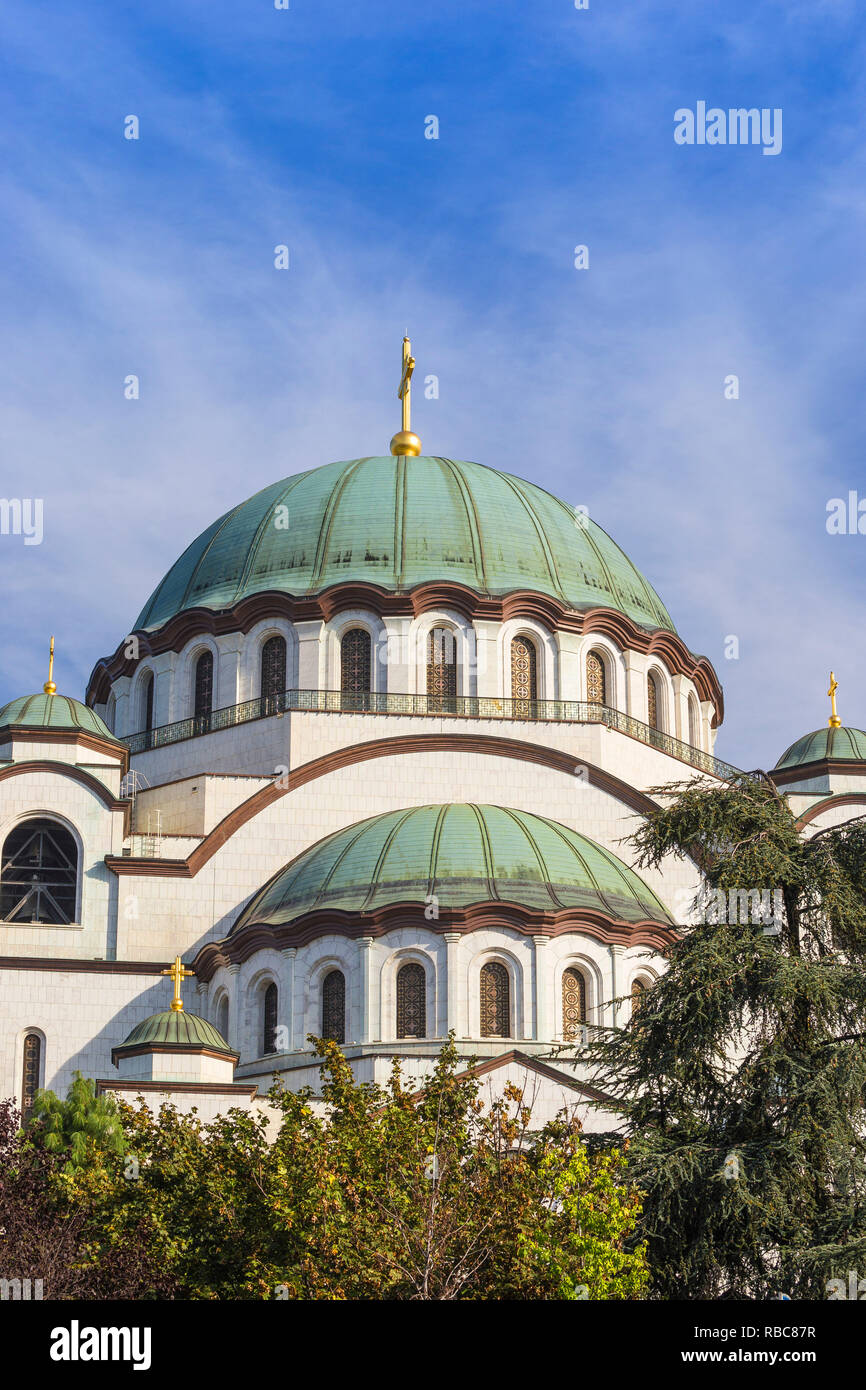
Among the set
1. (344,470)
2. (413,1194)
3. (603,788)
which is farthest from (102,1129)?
(344,470)

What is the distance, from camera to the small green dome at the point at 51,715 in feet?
113

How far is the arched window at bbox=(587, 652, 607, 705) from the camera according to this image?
3903 centimetres

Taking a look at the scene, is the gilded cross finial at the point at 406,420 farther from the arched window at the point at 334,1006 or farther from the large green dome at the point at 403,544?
the arched window at the point at 334,1006

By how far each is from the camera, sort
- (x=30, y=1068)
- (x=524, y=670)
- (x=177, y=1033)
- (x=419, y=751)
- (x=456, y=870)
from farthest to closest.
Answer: (x=524, y=670), (x=419, y=751), (x=30, y=1068), (x=456, y=870), (x=177, y=1033)

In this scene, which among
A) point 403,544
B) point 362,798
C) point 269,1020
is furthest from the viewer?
point 403,544

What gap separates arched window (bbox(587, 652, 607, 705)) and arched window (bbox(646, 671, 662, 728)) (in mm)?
1281

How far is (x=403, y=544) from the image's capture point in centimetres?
3903

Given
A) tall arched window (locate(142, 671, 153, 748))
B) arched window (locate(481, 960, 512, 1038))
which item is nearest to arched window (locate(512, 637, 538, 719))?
tall arched window (locate(142, 671, 153, 748))

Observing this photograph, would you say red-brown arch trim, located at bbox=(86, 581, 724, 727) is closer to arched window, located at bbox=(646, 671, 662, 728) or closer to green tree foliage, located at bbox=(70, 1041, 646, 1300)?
arched window, located at bbox=(646, 671, 662, 728)

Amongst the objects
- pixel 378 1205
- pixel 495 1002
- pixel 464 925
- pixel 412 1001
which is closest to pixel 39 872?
pixel 412 1001

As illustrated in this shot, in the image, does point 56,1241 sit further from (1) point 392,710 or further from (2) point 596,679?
(2) point 596,679

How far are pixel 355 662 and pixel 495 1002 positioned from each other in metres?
9.92

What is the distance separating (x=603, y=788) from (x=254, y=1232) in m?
17.5
